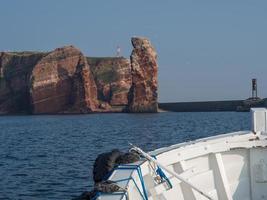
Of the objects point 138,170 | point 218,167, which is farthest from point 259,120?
point 138,170

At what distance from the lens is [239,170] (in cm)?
952

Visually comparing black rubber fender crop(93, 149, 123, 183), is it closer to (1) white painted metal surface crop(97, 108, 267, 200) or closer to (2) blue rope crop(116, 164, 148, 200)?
(1) white painted metal surface crop(97, 108, 267, 200)

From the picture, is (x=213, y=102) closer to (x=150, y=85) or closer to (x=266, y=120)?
(x=150, y=85)

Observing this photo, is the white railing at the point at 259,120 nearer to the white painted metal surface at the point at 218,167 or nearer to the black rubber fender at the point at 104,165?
the white painted metal surface at the point at 218,167

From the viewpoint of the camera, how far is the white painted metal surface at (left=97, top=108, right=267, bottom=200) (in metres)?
8.19

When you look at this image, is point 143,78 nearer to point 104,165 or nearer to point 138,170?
point 104,165

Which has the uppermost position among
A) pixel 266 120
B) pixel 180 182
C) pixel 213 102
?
pixel 266 120

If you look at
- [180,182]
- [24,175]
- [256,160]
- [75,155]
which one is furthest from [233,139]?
[75,155]

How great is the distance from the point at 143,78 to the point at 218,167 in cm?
17386

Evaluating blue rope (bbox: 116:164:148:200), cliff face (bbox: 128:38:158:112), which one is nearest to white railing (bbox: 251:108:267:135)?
blue rope (bbox: 116:164:148:200)

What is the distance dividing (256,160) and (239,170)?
35 cm

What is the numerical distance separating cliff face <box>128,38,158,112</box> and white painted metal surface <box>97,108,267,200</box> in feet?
559

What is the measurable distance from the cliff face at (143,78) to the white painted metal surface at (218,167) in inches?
6711

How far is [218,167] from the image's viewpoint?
9109 mm
